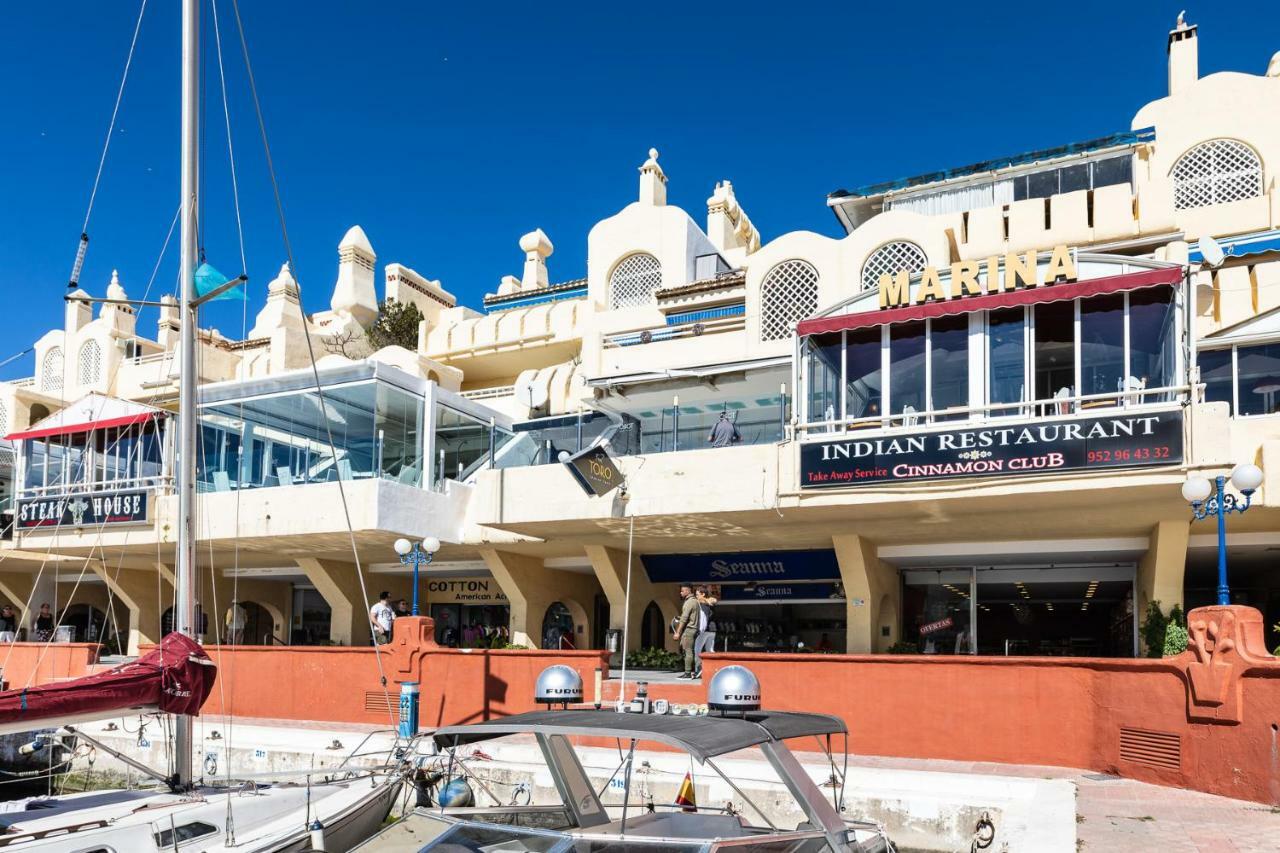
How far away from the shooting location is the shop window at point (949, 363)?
1576cm

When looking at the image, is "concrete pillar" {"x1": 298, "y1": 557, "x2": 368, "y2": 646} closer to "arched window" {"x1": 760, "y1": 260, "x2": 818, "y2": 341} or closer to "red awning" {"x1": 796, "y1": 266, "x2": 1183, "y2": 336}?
"arched window" {"x1": 760, "y1": 260, "x2": 818, "y2": 341}

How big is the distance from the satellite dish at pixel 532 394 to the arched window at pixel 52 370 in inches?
838

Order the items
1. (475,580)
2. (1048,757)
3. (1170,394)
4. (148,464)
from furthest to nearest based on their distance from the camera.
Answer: (475,580) < (148,464) < (1170,394) < (1048,757)

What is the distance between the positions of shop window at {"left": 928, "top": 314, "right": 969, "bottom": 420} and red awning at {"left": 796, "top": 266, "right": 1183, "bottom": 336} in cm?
26

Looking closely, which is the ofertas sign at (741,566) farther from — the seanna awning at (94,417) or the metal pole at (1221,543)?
the seanna awning at (94,417)

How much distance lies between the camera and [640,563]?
71.7ft

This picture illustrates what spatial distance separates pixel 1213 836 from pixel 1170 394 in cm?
697

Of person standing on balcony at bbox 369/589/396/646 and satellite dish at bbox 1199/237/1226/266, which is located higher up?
satellite dish at bbox 1199/237/1226/266

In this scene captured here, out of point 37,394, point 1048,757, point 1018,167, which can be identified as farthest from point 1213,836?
point 37,394

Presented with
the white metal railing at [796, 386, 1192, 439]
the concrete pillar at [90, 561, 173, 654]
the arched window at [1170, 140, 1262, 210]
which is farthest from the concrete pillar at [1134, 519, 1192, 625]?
the concrete pillar at [90, 561, 173, 654]

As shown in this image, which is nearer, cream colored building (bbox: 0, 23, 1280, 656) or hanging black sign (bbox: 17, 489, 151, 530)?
cream colored building (bbox: 0, 23, 1280, 656)

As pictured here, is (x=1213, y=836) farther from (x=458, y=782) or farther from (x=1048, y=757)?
(x=458, y=782)

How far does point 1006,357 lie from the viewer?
50.9 feet

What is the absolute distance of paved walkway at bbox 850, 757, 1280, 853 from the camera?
Result: 904 cm
